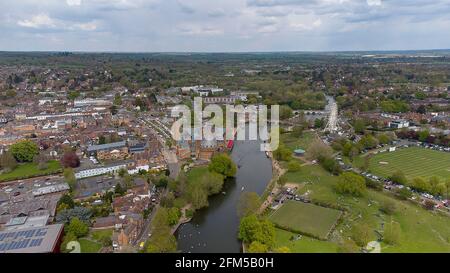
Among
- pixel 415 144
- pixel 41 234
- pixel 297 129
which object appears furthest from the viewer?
pixel 297 129

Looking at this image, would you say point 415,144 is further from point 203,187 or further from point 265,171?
point 203,187

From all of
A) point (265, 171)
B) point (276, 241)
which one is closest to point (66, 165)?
point (265, 171)

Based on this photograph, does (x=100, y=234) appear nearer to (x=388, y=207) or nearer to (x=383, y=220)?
(x=383, y=220)

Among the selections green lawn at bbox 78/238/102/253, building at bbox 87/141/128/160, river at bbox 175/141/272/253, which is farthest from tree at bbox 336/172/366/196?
building at bbox 87/141/128/160

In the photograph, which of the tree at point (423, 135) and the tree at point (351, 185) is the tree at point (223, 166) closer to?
the tree at point (351, 185)

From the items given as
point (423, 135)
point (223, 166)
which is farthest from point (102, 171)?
point (423, 135)
